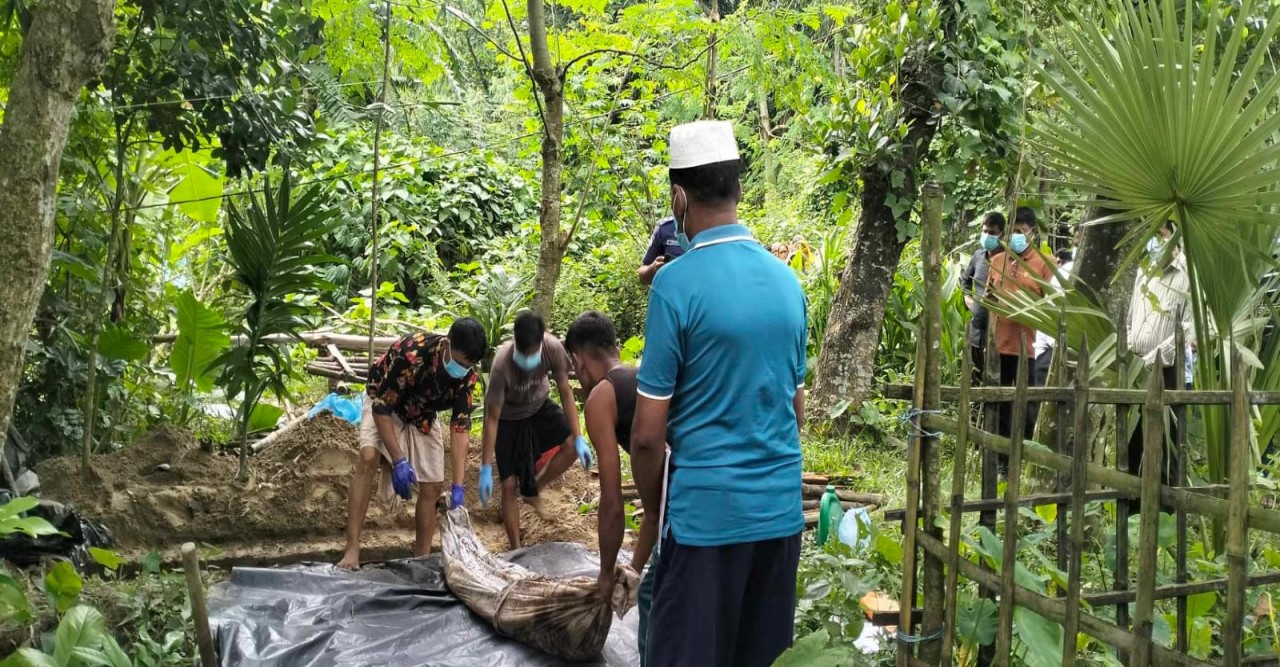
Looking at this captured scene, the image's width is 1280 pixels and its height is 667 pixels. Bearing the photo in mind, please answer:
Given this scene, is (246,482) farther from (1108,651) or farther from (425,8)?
(1108,651)

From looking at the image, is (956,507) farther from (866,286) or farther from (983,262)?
(866,286)

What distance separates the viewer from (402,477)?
524 cm

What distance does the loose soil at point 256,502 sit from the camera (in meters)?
5.54

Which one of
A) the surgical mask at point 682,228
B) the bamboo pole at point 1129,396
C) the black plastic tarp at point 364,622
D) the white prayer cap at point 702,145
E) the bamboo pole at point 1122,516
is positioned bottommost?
the black plastic tarp at point 364,622

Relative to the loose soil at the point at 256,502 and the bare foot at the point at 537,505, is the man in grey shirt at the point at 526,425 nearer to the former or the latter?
the bare foot at the point at 537,505

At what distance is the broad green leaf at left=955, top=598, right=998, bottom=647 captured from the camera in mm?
2820

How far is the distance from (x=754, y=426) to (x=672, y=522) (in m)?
0.33

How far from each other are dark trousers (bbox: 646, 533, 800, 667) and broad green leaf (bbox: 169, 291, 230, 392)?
173 inches

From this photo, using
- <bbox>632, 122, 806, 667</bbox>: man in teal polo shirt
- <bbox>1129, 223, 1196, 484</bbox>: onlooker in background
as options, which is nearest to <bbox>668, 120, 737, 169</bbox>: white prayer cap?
<bbox>632, 122, 806, 667</bbox>: man in teal polo shirt

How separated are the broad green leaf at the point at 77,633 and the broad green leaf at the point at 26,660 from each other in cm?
7

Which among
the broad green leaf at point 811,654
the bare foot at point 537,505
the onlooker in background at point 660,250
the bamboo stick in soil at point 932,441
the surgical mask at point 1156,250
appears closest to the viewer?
the broad green leaf at point 811,654

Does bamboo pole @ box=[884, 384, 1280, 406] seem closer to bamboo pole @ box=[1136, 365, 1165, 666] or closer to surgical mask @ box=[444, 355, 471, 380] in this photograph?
bamboo pole @ box=[1136, 365, 1165, 666]

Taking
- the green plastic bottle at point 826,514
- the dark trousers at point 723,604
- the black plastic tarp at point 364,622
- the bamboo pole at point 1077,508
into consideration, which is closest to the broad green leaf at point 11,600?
the black plastic tarp at point 364,622

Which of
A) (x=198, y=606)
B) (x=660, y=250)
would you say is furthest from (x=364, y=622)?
(x=660, y=250)
